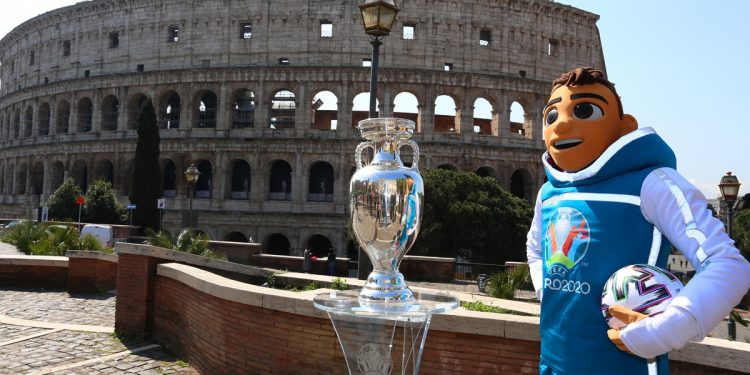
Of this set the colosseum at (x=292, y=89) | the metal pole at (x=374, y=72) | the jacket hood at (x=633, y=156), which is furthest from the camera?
the colosseum at (x=292, y=89)

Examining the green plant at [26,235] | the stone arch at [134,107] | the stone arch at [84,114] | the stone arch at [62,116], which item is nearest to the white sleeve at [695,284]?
the green plant at [26,235]

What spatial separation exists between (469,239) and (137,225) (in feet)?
61.6

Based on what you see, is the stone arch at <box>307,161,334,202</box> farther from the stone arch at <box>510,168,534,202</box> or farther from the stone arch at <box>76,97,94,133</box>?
the stone arch at <box>76,97,94,133</box>

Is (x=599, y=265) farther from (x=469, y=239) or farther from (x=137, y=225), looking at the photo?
(x=137, y=225)

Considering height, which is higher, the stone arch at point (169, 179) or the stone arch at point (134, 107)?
the stone arch at point (134, 107)

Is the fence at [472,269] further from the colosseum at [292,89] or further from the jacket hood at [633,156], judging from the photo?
the jacket hood at [633,156]

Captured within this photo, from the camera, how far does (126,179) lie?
118 ft

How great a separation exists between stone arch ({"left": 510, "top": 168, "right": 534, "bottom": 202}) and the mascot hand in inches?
1278

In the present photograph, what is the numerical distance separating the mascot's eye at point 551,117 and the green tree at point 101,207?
30.0 meters

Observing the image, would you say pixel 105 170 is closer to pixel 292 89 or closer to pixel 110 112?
pixel 110 112

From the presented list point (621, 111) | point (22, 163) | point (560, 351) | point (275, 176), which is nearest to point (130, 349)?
point (560, 351)

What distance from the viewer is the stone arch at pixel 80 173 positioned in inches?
1499

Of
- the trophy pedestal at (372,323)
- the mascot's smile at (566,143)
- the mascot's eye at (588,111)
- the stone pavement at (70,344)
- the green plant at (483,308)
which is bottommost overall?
the stone pavement at (70,344)

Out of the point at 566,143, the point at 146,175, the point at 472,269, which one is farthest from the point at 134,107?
the point at 566,143
